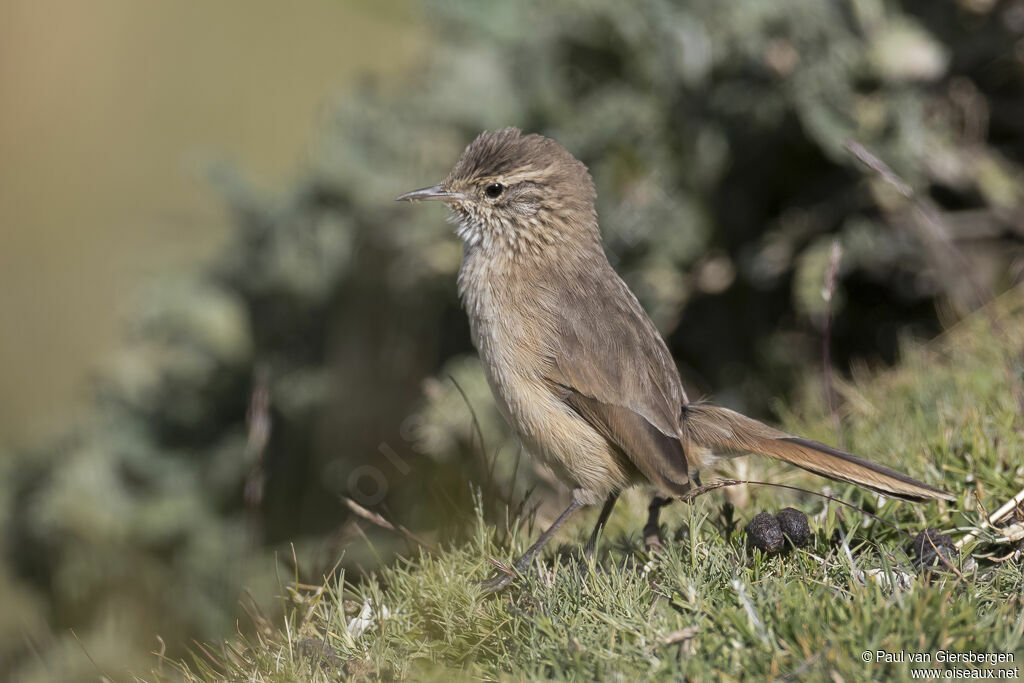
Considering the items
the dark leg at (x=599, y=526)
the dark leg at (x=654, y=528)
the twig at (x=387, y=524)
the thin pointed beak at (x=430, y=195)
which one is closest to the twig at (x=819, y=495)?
the dark leg at (x=654, y=528)

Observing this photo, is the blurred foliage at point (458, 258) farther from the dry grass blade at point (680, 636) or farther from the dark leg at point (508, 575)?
the dry grass blade at point (680, 636)

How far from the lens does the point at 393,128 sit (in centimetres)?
634

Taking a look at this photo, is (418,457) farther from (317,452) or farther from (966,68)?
(966,68)

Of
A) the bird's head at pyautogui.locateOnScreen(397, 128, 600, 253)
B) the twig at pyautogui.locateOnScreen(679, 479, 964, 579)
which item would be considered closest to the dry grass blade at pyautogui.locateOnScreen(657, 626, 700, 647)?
the twig at pyautogui.locateOnScreen(679, 479, 964, 579)

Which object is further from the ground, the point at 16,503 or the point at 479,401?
the point at 479,401

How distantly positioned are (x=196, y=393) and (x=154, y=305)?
2.04 feet

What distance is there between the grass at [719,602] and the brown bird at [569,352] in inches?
8.7

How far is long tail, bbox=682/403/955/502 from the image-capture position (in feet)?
10.1

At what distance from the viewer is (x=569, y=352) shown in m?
3.77

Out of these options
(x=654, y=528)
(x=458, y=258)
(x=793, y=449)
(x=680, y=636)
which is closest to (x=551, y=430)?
(x=654, y=528)

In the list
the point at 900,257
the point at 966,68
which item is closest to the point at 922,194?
the point at 900,257

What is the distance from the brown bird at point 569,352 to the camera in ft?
11.7

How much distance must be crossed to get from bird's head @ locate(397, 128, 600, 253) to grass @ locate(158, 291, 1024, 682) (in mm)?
1231

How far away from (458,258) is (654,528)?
2.63 meters
